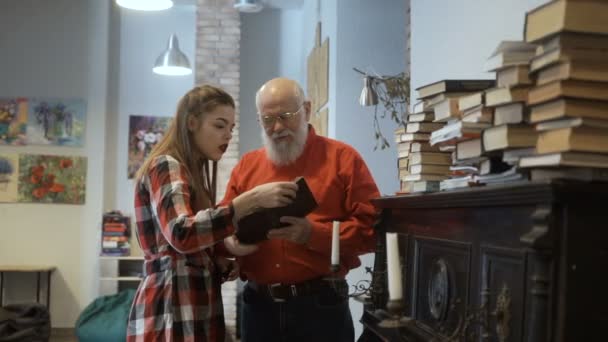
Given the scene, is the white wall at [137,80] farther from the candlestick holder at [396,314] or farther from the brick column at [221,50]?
the candlestick holder at [396,314]

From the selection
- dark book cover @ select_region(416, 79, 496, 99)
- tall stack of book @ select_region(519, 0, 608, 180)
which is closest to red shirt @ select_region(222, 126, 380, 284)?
dark book cover @ select_region(416, 79, 496, 99)

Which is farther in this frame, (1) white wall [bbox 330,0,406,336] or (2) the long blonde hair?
(1) white wall [bbox 330,0,406,336]

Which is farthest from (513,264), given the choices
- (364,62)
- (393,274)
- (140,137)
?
(140,137)

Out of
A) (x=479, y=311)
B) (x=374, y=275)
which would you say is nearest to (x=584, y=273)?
(x=479, y=311)

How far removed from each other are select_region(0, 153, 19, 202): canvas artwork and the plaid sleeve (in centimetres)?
622

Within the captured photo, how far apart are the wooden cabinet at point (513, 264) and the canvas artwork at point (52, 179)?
6515 millimetres

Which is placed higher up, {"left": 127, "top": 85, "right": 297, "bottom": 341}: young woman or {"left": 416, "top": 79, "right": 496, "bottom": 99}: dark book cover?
{"left": 416, "top": 79, "right": 496, "bottom": 99}: dark book cover

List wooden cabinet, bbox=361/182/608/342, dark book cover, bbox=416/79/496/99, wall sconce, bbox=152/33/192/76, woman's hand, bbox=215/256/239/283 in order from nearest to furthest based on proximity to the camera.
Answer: wooden cabinet, bbox=361/182/608/342
dark book cover, bbox=416/79/496/99
woman's hand, bbox=215/256/239/283
wall sconce, bbox=152/33/192/76

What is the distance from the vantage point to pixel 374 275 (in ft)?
7.14

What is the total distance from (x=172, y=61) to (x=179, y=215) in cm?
527

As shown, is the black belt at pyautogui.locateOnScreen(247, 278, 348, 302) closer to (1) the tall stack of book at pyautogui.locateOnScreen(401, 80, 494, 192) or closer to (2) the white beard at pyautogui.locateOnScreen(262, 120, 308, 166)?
(2) the white beard at pyautogui.locateOnScreen(262, 120, 308, 166)

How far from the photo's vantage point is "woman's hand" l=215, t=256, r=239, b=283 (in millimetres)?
2323

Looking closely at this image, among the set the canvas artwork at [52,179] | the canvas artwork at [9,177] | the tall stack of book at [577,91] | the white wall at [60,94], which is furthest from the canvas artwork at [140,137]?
the tall stack of book at [577,91]

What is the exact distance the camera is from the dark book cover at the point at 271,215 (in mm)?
2168
